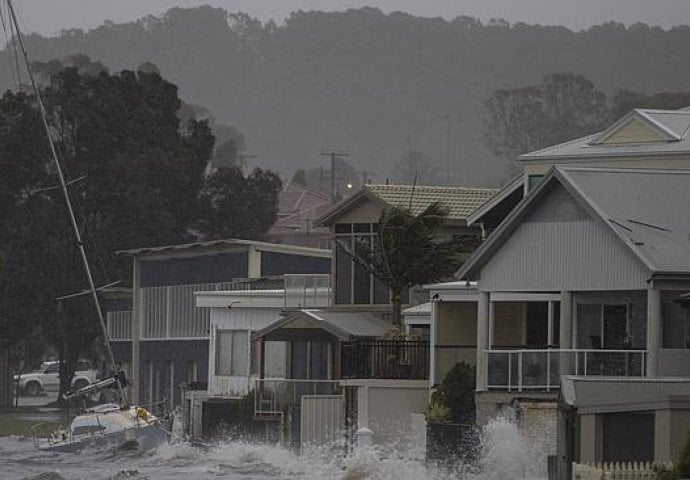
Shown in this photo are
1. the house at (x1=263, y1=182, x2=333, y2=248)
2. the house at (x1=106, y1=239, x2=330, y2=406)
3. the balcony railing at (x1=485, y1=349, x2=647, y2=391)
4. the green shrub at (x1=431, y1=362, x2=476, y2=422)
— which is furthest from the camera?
the house at (x1=263, y1=182, x2=333, y2=248)

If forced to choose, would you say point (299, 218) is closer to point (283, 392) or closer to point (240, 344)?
point (240, 344)

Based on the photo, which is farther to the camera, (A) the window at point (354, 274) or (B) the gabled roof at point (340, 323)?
(A) the window at point (354, 274)

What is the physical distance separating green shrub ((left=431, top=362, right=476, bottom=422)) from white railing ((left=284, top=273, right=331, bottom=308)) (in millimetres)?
14100

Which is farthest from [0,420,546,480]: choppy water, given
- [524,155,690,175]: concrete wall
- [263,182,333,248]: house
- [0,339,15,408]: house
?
[263,182,333,248]: house

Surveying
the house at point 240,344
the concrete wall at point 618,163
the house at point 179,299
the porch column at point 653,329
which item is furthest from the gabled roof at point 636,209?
the house at point 179,299

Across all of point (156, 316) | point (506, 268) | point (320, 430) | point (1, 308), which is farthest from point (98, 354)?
point (506, 268)

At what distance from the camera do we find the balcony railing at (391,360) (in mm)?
53531

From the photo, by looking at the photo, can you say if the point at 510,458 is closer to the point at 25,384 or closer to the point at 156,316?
the point at 156,316

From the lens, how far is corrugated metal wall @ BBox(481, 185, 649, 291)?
144 ft

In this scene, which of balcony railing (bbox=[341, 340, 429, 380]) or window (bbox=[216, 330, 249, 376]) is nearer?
balcony railing (bbox=[341, 340, 429, 380])

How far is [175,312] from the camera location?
79875 millimetres

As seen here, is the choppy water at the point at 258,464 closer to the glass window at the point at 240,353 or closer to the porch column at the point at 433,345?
the porch column at the point at 433,345

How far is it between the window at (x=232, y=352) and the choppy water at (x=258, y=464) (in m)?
4.86

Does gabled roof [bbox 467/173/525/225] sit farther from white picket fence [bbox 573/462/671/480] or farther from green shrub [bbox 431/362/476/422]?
white picket fence [bbox 573/462/671/480]
